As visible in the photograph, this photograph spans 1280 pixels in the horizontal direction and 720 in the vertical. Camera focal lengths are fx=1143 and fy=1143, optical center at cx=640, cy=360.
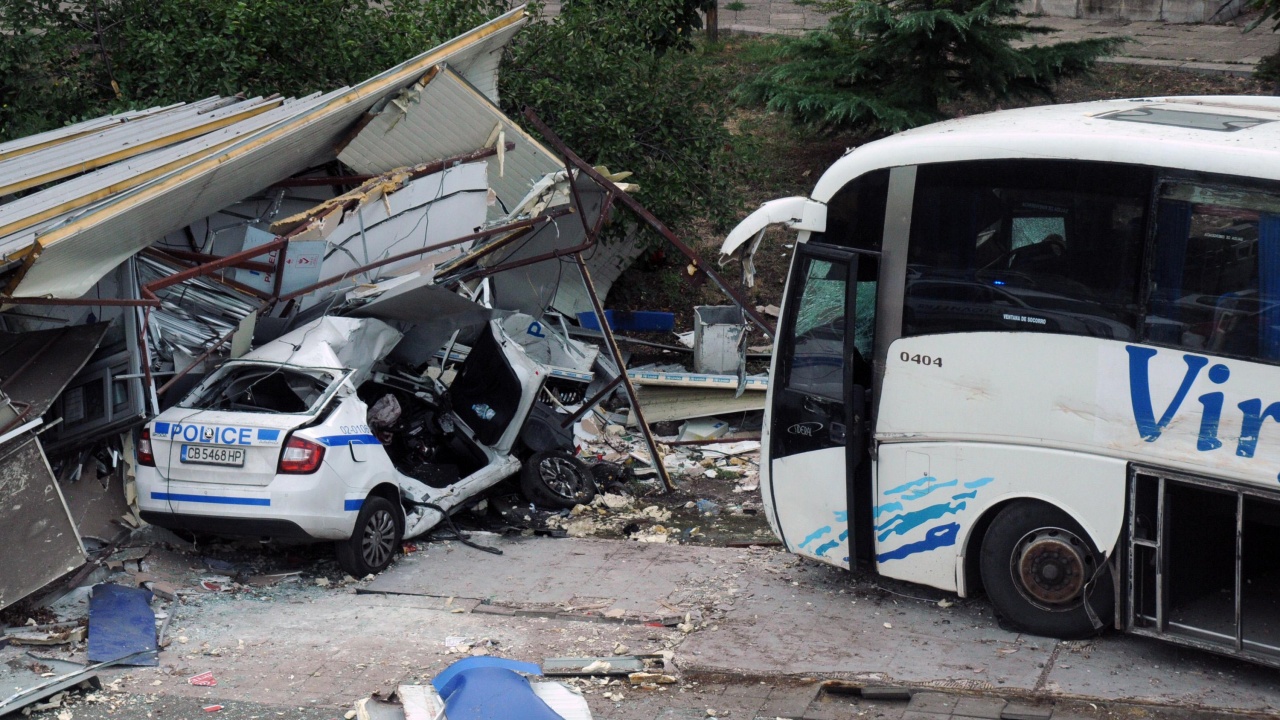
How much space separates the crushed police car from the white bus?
9.64 feet

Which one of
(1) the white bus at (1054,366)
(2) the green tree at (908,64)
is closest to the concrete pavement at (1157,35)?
(2) the green tree at (908,64)

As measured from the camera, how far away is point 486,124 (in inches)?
459

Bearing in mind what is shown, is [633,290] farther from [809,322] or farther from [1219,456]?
[1219,456]

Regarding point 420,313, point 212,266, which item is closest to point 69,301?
point 212,266

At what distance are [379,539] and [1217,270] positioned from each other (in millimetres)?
5621

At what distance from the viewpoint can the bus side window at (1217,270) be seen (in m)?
5.55

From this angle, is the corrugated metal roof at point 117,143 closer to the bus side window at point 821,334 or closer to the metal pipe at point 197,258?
the metal pipe at point 197,258

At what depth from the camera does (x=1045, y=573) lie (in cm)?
646

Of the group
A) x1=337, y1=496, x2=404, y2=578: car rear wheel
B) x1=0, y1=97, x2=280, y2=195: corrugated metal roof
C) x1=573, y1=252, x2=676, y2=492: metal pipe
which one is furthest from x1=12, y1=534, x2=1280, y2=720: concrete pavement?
x1=0, y1=97, x2=280, y2=195: corrugated metal roof

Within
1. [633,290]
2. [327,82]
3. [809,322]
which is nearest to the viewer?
[809,322]

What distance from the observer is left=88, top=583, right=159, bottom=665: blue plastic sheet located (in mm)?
6492

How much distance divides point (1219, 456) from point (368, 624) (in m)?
4.95

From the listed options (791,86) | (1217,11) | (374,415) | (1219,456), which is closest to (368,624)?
(374,415)

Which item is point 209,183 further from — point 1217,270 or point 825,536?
point 1217,270
